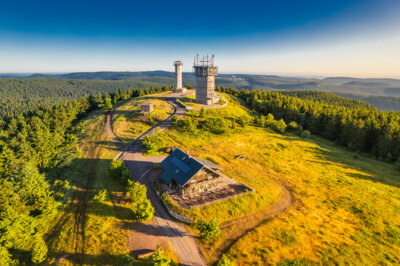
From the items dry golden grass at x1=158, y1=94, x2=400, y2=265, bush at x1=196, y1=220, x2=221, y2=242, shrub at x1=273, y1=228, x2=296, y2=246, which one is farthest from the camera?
shrub at x1=273, y1=228, x2=296, y2=246

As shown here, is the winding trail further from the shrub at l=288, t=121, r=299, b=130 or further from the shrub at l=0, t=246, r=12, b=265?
the shrub at l=288, t=121, r=299, b=130

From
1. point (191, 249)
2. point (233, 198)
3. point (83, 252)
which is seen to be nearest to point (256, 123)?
point (233, 198)

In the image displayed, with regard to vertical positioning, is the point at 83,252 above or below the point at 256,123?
below

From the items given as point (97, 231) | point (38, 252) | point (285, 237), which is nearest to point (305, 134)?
point (285, 237)

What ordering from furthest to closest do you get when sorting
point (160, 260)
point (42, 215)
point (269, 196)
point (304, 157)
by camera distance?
point (304, 157) → point (269, 196) → point (42, 215) → point (160, 260)

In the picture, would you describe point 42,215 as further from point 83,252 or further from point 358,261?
point 358,261

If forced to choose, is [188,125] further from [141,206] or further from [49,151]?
[141,206]

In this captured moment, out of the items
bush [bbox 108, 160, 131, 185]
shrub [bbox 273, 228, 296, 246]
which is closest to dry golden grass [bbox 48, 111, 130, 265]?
bush [bbox 108, 160, 131, 185]
